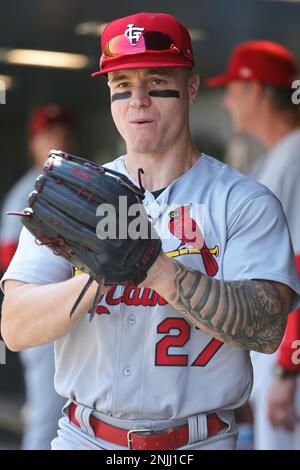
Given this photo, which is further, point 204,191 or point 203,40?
point 203,40

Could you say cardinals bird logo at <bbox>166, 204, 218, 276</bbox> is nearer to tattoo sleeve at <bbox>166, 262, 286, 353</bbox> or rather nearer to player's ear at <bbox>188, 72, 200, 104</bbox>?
tattoo sleeve at <bbox>166, 262, 286, 353</bbox>

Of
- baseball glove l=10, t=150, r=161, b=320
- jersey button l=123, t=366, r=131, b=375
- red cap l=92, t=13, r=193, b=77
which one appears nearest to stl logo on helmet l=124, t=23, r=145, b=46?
red cap l=92, t=13, r=193, b=77

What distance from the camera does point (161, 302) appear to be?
2064 mm

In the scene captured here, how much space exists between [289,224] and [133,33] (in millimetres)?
1454

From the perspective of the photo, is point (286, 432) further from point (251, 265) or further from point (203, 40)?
point (203, 40)

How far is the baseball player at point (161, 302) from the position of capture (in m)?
2.04

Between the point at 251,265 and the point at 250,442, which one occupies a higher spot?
the point at 251,265

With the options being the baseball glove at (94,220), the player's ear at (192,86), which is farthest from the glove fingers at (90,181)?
the player's ear at (192,86)

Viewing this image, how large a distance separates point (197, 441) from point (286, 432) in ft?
5.21

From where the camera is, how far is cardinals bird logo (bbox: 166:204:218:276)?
2072 mm

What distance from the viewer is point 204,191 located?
7.03ft

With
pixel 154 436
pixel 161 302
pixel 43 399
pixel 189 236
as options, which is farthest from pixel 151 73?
pixel 43 399

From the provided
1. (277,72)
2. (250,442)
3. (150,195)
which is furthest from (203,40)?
(150,195)

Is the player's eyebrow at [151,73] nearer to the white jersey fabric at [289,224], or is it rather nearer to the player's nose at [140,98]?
the player's nose at [140,98]
